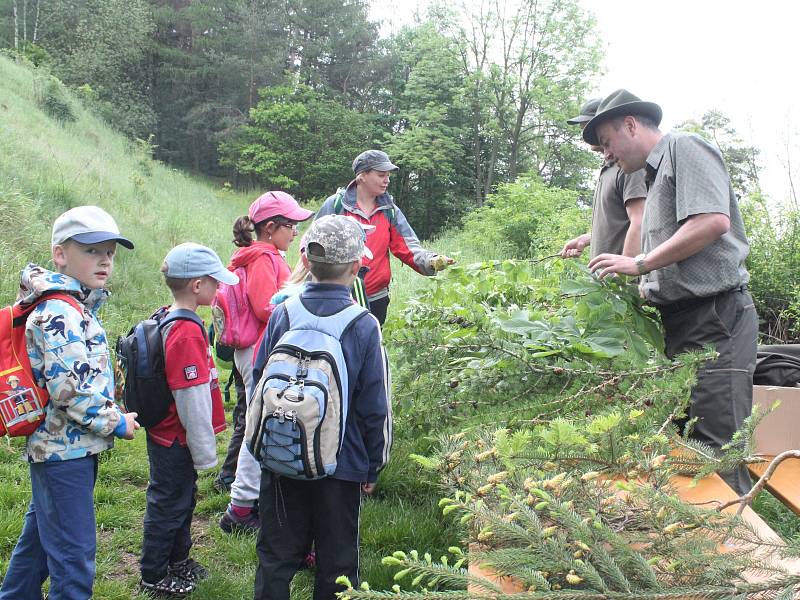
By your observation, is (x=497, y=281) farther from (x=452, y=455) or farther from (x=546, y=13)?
(x=546, y=13)

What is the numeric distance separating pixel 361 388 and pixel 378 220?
259 centimetres

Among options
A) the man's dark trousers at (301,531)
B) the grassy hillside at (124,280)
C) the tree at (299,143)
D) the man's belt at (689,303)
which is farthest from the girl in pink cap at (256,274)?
the tree at (299,143)

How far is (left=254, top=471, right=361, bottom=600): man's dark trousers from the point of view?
258cm

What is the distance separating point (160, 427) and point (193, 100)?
1511 inches

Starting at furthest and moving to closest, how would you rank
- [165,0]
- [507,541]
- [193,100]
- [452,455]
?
[165,0] < [193,100] < [452,455] < [507,541]

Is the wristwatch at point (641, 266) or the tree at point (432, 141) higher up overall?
the tree at point (432, 141)

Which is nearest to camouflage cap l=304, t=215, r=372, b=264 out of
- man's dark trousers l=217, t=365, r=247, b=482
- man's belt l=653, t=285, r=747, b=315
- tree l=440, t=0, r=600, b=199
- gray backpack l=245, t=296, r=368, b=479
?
gray backpack l=245, t=296, r=368, b=479

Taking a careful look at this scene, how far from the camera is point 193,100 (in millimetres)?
37875

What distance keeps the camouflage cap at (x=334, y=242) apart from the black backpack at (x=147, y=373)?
34.7 inches

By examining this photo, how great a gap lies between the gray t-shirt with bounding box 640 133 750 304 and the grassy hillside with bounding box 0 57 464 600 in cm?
157

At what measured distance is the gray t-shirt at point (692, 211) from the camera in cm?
263

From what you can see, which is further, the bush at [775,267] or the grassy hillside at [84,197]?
the grassy hillside at [84,197]

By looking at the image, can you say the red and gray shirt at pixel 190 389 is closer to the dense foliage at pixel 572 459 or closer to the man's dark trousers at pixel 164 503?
the man's dark trousers at pixel 164 503

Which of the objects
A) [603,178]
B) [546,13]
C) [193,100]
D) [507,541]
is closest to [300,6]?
[193,100]
